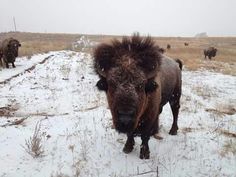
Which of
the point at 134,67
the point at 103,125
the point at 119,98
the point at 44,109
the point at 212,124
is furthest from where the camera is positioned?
the point at 44,109

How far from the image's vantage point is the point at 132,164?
5398 mm

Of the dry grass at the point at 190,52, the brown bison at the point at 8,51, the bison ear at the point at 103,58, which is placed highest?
the bison ear at the point at 103,58

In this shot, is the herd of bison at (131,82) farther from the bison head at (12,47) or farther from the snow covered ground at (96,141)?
the bison head at (12,47)

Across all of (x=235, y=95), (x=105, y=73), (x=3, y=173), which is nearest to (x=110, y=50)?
(x=105, y=73)

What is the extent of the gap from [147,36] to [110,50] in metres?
0.79

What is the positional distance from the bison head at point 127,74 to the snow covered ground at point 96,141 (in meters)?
1.05

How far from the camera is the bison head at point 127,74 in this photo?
427 centimetres

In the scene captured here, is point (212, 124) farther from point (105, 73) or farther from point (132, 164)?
point (105, 73)

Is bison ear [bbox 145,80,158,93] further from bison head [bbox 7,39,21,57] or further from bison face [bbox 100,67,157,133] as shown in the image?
bison head [bbox 7,39,21,57]

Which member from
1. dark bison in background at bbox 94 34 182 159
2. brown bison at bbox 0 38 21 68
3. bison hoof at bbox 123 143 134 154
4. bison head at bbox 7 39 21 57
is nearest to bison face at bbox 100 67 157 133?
dark bison in background at bbox 94 34 182 159

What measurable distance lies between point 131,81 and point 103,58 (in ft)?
2.31

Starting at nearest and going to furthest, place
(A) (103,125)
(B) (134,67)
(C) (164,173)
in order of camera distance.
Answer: (B) (134,67)
(C) (164,173)
(A) (103,125)

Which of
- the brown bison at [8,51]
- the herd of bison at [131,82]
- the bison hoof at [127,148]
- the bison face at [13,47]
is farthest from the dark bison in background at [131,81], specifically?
the bison face at [13,47]

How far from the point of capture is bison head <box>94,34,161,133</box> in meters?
4.27
